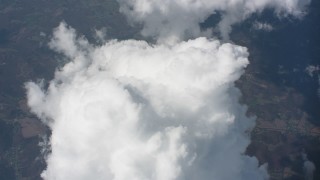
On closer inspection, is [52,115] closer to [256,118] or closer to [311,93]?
[256,118]

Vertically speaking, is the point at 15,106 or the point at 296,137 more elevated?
the point at 15,106

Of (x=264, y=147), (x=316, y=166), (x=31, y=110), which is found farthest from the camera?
(x=31, y=110)

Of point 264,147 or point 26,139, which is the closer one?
point 264,147

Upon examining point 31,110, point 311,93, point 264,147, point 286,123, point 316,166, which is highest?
point 31,110

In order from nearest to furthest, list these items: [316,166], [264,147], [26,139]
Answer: [316,166] < [264,147] < [26,139]

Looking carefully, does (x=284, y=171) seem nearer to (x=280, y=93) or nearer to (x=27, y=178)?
(x=280, y=93)

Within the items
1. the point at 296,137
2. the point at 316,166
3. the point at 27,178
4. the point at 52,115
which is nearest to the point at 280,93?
the point at 296,137

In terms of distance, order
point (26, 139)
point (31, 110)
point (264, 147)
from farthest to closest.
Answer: point (31, 110) < point (26, 139) < point (264, 147)

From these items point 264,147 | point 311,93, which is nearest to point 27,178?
point 264,147

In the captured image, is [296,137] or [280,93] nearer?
[296,137]
